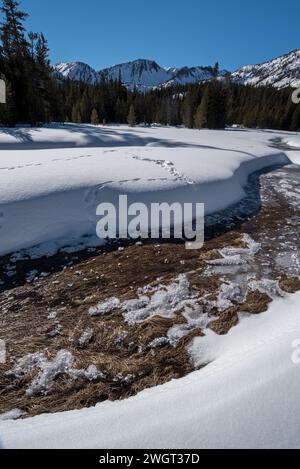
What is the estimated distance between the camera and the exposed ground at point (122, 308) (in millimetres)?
2656

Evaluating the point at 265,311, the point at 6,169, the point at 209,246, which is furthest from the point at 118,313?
the point at 6,169

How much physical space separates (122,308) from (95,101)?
58892 millimetres

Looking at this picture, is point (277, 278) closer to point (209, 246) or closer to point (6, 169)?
point (209, 246)

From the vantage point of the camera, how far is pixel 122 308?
146 inches

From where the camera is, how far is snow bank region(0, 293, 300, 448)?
1.78 m

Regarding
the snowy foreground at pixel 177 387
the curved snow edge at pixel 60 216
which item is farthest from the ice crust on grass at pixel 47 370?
the curved snow edge at pixel 60 216

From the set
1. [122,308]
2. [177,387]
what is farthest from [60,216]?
[177,387]

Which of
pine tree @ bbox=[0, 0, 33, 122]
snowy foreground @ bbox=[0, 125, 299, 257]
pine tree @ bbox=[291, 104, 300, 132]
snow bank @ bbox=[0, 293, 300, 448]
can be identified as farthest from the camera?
pine tree @ bbox=[291, 104, 300, 132]

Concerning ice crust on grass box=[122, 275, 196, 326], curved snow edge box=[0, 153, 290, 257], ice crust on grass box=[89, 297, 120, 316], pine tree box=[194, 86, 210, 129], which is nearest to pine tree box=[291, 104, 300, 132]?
pine tree box=[194, 86, 210, 129]

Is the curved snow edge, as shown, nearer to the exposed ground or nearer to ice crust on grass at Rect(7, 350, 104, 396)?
the exposed ground

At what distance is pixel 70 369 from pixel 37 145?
55.2ft

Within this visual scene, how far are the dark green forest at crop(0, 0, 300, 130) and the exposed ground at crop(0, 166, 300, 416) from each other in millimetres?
23635

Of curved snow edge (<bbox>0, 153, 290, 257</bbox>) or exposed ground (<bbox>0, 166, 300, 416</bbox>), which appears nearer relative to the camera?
exposed ground (<bbox>0, 166, 300, 416</bbox>)

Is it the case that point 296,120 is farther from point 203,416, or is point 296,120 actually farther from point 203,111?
point 203,416
